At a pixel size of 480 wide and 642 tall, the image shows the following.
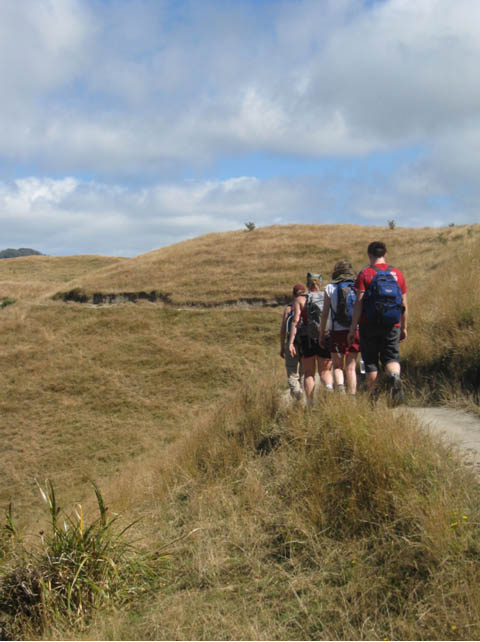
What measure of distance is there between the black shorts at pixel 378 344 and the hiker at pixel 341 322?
0.25m

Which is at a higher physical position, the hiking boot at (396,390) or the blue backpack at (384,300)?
the blue backpack at (384,300)

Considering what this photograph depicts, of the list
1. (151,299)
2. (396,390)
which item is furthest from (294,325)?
(151,299)

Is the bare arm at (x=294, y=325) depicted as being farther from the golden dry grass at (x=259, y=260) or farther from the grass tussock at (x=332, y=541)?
the golden dry grass at (x=259, y=260)

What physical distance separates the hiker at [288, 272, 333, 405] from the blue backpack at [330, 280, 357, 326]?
0.57 meters

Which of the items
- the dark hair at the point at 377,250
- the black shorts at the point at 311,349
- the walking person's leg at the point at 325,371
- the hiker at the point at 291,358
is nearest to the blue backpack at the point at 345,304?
the dark hair at the point at 377,250

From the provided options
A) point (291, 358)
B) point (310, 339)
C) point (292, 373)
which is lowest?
point (292, 373)

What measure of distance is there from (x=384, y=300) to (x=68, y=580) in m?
3.86

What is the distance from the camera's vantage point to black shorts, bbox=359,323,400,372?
5609mm

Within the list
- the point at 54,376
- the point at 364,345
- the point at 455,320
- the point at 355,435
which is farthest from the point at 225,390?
the point at 355,435

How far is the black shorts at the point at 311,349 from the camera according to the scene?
21.9ft

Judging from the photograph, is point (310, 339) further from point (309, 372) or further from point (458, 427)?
point (458, 427)

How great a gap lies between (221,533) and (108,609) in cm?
110

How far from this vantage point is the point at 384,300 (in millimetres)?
5496

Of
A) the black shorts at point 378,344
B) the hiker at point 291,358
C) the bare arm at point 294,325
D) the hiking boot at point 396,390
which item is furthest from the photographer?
the hiker at point 291,358
